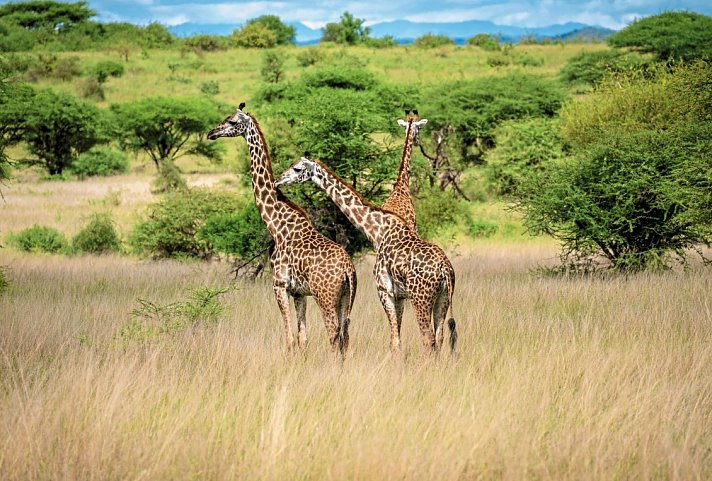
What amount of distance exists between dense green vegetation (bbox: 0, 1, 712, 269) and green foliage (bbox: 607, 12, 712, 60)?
14 cm

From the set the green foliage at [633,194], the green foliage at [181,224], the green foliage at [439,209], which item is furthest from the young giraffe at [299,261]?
the green foliage at [439,209]

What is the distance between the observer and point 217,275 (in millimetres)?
14688

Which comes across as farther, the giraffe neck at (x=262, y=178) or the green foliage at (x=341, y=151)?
the green foliage at (x=341, y=151)

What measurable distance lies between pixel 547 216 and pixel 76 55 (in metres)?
56.1

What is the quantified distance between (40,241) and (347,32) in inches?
2216

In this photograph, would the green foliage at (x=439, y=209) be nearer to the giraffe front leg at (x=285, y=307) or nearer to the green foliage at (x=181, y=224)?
the green foliage at (x=181, y=224)

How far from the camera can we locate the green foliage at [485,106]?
34312 millimetres

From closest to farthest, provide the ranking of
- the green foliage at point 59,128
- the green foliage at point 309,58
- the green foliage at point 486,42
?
the green foliage at point 59,128 → the green foliage at point 309,58 → the green foliage at point 486,42

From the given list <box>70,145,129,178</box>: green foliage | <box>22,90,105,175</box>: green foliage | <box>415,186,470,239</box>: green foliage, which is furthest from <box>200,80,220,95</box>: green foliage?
<box>415,186,470,239</box>: green foliage

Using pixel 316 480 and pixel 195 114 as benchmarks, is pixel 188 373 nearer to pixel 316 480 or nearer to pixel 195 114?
pixel 316 480

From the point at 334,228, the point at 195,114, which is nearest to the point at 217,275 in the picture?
the point at 334,228

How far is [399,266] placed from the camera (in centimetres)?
729

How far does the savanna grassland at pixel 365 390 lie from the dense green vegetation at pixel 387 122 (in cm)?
221

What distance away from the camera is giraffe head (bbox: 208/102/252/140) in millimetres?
8516
